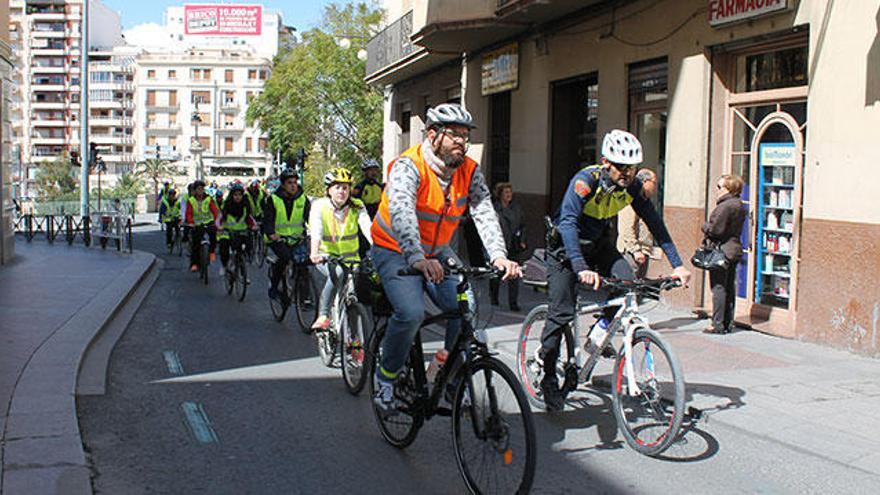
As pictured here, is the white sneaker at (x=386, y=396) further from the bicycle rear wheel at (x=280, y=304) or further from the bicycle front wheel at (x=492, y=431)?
the bicycle rear wheel at (x=280, y=304)

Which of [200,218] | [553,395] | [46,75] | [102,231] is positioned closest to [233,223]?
[200,218]

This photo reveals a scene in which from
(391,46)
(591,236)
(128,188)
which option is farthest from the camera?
(128,188)

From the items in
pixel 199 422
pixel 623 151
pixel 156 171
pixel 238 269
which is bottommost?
pixel 199 422

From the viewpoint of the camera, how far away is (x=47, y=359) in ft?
27.4

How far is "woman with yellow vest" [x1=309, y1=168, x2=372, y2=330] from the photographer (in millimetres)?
8820

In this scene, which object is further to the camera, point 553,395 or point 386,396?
point 553,395

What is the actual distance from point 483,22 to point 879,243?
34.0 ft

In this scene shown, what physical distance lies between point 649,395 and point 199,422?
302cm

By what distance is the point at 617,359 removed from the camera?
5.95 m

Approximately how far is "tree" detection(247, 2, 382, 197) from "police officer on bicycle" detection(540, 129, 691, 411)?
120ft

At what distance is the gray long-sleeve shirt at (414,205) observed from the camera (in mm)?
5141

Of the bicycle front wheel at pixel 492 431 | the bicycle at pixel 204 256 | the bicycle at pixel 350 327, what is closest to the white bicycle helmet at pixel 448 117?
the bicycle front wheel at pixel 492 431

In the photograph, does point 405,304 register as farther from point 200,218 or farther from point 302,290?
point 200,218


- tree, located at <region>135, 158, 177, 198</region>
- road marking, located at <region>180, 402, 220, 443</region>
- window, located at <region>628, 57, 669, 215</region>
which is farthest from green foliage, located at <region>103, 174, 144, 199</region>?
road marking, located at <region>180, 402, 220, 443</region>
